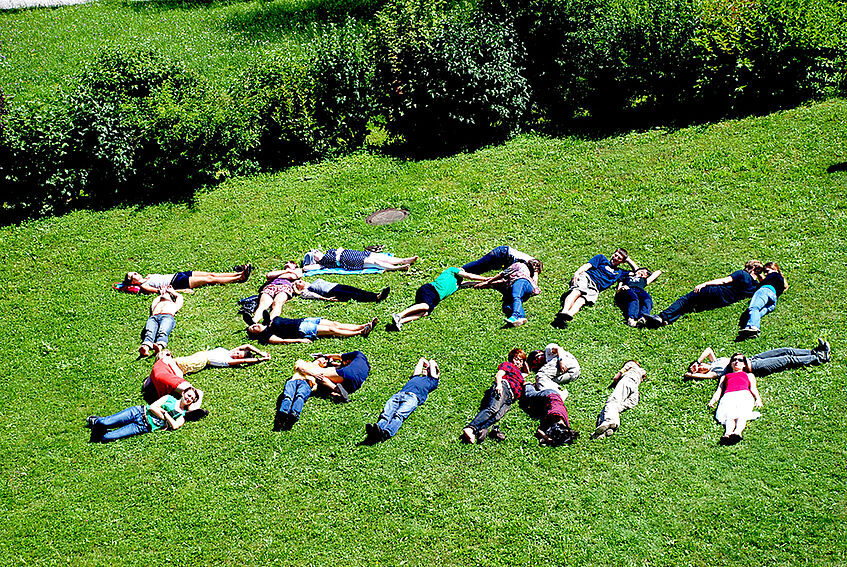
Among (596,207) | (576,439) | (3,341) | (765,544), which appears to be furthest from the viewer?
(596,207)

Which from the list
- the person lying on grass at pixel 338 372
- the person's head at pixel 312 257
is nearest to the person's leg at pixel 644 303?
the person lying on grass at pixel 338 372

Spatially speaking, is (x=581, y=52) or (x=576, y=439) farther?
(x=581, y=52)

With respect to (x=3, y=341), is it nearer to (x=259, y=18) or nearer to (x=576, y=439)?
(x=576, y=439)

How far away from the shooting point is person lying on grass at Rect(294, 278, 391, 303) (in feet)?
46.1

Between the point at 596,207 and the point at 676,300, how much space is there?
339 cm

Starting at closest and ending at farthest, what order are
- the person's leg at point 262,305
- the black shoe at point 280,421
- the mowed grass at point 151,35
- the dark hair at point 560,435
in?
the dark hair at point 560,435, the black shoe at point 280,421, the person's leg at point 262,305, the mowed grass at point 151,35

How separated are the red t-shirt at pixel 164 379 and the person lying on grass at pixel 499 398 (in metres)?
4.37

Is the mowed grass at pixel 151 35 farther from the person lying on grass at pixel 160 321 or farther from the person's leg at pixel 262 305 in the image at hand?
the person's leg at pixel 262 305

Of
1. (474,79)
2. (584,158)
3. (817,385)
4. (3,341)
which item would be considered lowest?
(3,341)

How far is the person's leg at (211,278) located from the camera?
591 inches

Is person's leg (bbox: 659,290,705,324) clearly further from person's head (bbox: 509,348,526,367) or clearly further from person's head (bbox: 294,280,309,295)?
person's head (bbox: 294,280,309,295)

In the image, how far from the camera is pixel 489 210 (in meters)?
16.2

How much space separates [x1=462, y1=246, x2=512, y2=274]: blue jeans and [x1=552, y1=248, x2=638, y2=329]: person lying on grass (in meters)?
1.21

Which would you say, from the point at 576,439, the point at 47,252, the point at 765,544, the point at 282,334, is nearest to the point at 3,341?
the point at 47,252
